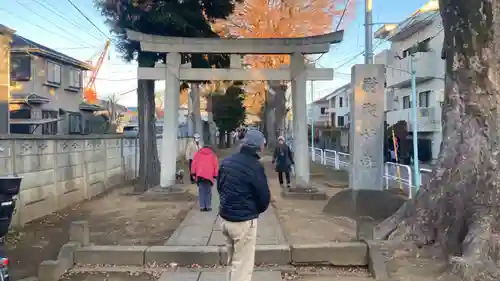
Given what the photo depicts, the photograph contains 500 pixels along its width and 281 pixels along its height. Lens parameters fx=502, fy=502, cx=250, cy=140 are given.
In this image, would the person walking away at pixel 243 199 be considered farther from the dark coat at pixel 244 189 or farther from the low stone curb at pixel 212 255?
the low stone curb at pixel 212 255

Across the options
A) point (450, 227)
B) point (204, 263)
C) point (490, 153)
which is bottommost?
point (204, 263)

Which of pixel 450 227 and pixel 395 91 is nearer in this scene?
pixel 450 227

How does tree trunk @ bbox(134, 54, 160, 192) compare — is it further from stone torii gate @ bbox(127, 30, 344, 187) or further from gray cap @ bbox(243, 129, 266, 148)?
gray cap @ bbox(243, 129, 266, 148)

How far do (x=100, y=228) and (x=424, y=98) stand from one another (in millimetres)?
26686

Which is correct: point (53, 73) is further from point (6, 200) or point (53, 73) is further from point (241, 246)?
point (241, 246)

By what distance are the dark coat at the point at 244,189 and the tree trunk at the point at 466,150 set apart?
2.90 metres

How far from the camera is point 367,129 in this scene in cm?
1070

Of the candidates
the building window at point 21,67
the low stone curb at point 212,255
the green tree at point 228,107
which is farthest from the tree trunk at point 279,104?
the low stone curb at point 212,255

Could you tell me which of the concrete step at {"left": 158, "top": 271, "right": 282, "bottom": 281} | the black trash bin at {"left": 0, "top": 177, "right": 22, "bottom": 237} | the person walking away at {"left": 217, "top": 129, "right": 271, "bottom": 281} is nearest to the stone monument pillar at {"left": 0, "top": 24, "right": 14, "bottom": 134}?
the concrete step at {"left": 158, "top": 271, "right": 282, "bottom": 281}

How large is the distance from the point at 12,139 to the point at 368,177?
7.02 m

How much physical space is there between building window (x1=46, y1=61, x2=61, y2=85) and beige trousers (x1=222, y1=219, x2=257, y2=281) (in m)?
27.2

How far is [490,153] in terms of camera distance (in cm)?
688

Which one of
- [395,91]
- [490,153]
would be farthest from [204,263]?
[395,91]

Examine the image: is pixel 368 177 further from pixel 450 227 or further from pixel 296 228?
pixel 450 227
